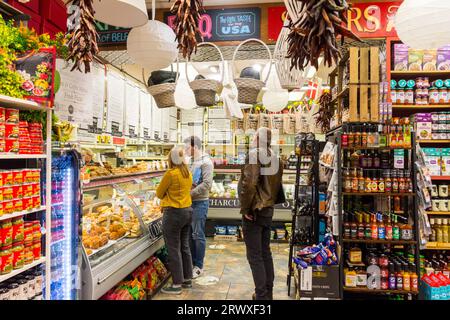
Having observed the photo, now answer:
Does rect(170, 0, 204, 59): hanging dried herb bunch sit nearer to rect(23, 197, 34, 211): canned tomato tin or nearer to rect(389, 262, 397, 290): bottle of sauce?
rect(23, 197, 34, 211): canned tomato tin

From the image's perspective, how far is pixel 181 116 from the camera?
32.3 feet

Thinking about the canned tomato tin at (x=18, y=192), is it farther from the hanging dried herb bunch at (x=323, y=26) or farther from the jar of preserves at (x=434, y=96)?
the jar of preserves at (x=434, y=96)

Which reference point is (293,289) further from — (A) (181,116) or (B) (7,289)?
(A) (181,116)

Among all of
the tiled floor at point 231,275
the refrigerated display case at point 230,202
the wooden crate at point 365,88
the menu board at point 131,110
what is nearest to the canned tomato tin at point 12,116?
the tiled floor at point 231,275

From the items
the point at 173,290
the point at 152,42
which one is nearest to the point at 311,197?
the point at 173,290

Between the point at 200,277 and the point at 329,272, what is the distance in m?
2.14

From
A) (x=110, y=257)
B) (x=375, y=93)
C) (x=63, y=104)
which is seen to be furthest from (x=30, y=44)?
(x=375, y=93)

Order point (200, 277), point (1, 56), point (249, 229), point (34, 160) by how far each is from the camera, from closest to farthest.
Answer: point (1, 56), point (34, 160), point (249, 229), point (200, 277)

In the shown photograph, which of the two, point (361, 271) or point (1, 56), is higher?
point (1, 56)

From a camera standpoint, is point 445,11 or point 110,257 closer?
point 445,11

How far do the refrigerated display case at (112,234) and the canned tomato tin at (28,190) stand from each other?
2.60 ft

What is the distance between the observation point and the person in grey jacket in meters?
4.79

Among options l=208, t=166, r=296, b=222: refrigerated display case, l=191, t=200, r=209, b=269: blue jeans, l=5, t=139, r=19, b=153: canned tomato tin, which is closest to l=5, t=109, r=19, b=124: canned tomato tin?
l=5, t=139, r=19, b=153: canned tomato tin

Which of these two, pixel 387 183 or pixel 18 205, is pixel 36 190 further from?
pixel 387 183
